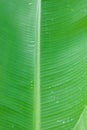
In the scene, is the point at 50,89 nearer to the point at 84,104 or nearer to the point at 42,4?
the point at 84,104

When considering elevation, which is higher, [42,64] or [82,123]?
[42,64]

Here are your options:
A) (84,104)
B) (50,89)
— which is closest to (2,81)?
(50,89)

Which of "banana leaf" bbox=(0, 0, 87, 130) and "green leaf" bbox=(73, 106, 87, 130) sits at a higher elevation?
"banana leaf" bbox=(0, 0, 87, 130)

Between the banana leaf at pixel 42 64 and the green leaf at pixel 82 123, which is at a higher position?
the banana leaf at pixel 42 64

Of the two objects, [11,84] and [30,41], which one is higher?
[30,41]

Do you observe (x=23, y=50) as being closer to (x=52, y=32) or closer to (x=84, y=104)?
(x=52, y=32)

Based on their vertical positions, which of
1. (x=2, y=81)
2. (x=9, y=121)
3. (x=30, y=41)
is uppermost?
(x=30, y=41)
